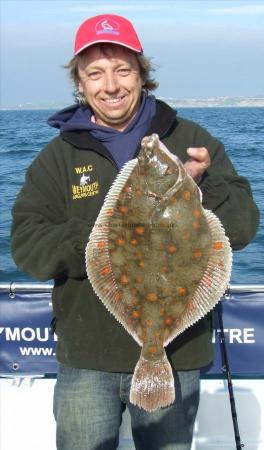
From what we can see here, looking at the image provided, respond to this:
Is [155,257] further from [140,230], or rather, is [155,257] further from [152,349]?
[152,349]

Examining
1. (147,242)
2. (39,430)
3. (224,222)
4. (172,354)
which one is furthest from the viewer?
(39,430)

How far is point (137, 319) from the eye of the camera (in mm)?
2658

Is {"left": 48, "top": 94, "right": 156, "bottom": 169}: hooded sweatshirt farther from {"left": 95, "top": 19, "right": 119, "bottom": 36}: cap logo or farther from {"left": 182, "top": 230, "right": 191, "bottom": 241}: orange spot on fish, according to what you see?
{"left": 182, "top": 230, "right": 191, "bottom": 241}: orange spot on fish

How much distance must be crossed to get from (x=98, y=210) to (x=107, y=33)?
816 millimetres

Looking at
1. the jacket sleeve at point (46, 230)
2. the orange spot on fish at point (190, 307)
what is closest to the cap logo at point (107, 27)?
the jacket sleeve at point (46, 230)

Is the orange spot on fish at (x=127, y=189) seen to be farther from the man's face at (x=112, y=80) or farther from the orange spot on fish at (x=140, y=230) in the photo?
the man's face at (x=112, y=80)

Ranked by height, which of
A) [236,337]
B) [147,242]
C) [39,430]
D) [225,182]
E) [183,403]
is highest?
[225,182]

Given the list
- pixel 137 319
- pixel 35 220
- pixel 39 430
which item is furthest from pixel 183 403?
pixel 39 430

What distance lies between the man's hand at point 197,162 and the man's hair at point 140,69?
29.0 inches

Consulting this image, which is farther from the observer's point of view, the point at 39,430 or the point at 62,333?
the point at 39,430

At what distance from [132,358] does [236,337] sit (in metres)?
1.48

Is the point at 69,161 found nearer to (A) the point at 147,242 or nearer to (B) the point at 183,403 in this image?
(A) the point at 147,242

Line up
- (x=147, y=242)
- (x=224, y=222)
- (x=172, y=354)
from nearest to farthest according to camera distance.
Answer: (x=147, y=242) → (x=224, y=222) → (x=172, y=354)

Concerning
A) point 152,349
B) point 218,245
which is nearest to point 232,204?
point 218,245
